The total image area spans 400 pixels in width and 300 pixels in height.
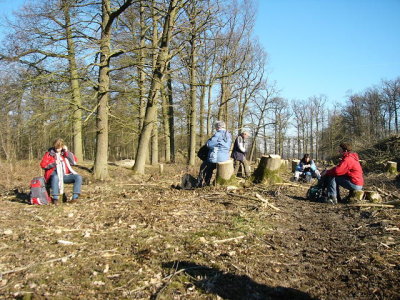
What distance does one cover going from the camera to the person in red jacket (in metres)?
6.95

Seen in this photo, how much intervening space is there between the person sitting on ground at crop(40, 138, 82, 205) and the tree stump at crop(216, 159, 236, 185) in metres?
3.52

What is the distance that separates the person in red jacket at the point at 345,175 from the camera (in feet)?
22.8

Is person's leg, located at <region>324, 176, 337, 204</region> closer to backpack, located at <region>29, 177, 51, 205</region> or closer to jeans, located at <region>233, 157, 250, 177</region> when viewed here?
jeans, located at <region>233, 157, 250, 177</region>

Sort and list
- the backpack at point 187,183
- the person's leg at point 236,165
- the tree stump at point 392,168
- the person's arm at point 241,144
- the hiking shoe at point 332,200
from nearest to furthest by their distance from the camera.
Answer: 1. the hiking shoe at point 332,200
2. the backpack at point 187,183
3. the person's arm at point 241,144
4. the person's leg at point 236,165
5. the tree stump at point 392,168

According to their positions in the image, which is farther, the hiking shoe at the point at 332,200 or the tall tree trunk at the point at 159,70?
the tall tree trunk at the point at 159,70

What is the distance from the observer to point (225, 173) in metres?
8.27

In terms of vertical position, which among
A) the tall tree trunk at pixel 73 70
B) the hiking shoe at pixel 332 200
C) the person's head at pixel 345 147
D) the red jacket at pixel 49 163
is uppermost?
the tall tree trunk at pixel 73 70

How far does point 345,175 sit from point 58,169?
651 cm

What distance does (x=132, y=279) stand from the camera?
3.20 meters

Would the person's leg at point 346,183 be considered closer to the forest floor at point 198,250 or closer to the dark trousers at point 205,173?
the forest floor at point 198,250

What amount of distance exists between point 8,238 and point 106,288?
2.29m

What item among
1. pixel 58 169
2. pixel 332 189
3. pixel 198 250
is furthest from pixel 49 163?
pixel 332 189

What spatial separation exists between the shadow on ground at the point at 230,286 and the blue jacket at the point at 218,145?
4928 mm

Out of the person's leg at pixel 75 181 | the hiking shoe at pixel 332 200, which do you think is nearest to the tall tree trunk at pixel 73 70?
the person's leg at pixel 75 181
